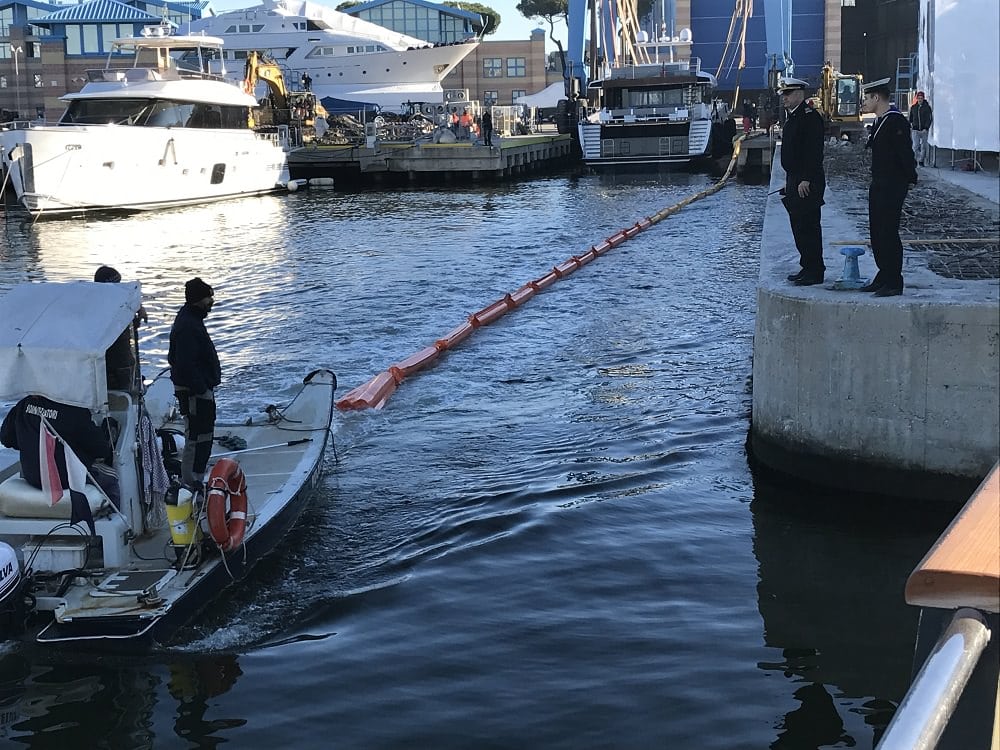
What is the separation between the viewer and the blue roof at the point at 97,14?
79000 mm

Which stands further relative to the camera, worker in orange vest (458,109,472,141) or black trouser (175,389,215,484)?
worker in orange vest (458,109,472,141)

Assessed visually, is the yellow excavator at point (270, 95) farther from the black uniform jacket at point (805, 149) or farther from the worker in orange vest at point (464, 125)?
the black uniform jacket at point (805, 149)

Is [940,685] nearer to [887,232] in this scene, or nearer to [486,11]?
[887,232]

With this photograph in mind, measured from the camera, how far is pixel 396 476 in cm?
988

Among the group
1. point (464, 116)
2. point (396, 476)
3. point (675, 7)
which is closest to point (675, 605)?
point (396, 476)

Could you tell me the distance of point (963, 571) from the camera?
1.55m

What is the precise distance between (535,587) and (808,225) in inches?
152

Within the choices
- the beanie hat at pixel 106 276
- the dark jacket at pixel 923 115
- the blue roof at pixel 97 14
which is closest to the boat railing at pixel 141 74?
the dark jacket at pixel 923 115

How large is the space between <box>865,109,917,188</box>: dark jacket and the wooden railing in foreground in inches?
293

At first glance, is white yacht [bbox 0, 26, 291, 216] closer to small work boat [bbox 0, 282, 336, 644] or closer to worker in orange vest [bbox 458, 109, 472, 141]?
→ worker in orange vest [bbox 458, 109, 472, 141]

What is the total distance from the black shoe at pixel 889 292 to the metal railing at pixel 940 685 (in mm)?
7123

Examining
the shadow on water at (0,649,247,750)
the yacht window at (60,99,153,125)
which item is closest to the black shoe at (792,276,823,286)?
the shadow on water at (0,649,247,750)

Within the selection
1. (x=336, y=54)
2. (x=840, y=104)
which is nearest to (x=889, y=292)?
(x=840, y=104)

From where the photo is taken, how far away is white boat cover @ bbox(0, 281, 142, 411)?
6664 millimetres
